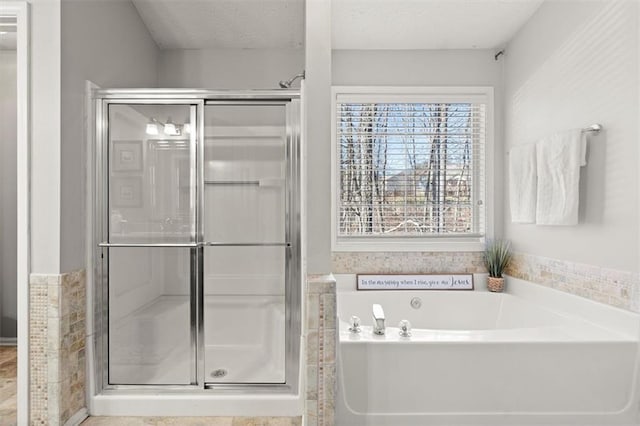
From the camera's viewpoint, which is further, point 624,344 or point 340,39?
point 340,39

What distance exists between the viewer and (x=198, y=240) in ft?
6.76

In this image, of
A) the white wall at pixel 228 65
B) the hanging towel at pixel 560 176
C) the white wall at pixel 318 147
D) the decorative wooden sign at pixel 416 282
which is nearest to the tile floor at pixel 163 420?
the white wall at pixel 318 147

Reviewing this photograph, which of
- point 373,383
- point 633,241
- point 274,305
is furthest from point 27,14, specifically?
point 633,241

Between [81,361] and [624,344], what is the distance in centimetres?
263

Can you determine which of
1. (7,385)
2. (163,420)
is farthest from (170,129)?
(7,385)

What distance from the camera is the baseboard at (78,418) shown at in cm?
183

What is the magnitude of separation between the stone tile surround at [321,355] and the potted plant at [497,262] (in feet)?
5.36

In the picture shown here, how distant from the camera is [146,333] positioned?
6.97ft

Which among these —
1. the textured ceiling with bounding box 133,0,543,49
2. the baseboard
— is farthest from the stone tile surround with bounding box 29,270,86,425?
the textured ceiling with bounding box 133,0,543,49

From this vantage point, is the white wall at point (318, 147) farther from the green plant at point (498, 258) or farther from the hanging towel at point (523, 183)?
the green plant at point (498, 258)

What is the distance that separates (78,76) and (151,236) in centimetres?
89

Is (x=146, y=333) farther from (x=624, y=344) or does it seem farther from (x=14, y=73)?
(x=624, y=344)

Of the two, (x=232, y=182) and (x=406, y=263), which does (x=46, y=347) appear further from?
(x=406, y=263)

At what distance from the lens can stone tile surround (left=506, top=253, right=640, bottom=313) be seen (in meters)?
1.79
